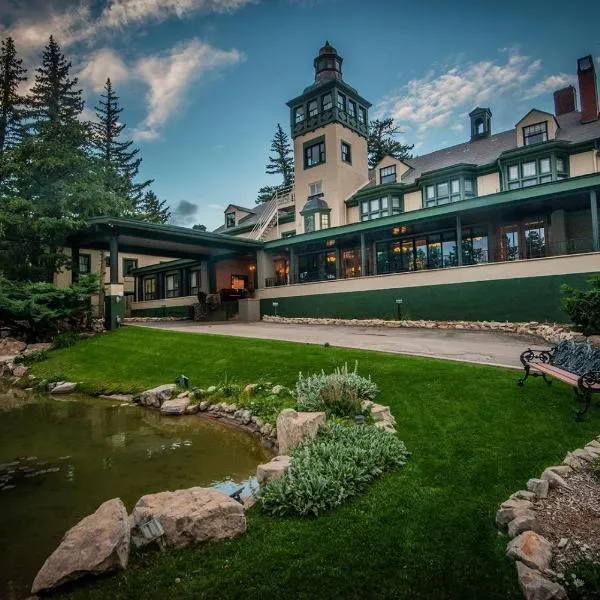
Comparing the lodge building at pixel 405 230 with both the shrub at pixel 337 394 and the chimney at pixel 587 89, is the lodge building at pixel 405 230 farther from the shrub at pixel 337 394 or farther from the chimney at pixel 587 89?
the shrub at pixel 337 394

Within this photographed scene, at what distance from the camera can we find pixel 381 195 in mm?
26062

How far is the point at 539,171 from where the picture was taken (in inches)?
816

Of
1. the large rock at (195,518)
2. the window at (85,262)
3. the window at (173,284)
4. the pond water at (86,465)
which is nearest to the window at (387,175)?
the window at (173,284)

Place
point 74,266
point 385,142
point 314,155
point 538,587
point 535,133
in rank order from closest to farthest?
point 538,587 → point 535,133 → point 74,266 → point 314,155 → point 385,142

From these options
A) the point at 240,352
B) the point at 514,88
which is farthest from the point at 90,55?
the point at 514,88

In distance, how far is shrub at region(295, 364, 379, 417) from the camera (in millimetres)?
6812

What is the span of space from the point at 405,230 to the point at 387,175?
19.9 feet

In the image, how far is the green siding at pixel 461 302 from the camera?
51.4 feet

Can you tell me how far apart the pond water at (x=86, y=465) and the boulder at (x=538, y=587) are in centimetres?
355

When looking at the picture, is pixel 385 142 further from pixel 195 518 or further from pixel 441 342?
pixel 195 518

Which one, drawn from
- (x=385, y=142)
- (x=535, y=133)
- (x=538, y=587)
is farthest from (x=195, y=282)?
(x=538, y=587)

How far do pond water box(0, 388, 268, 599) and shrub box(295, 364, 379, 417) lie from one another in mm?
1312

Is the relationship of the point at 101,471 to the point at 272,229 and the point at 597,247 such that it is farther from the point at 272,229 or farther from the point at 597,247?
the point at 272,229

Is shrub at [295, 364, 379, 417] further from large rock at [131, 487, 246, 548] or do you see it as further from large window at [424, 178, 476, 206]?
large window at [424, 178, 476, 206]
